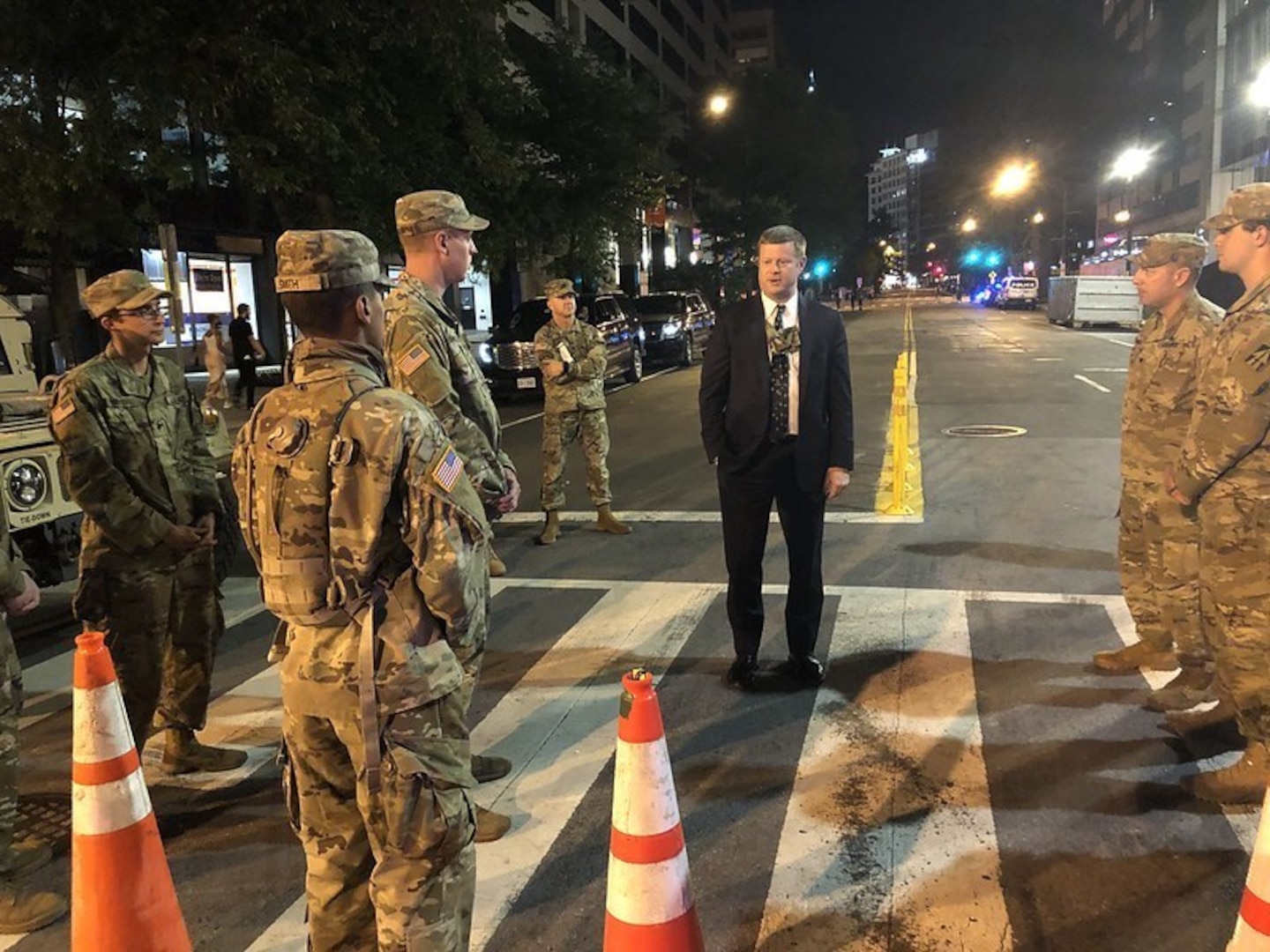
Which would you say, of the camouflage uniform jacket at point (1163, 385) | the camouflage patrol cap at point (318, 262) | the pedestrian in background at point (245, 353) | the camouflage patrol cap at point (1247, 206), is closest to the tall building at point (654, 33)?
the pedestrian in background at point (245, 353)

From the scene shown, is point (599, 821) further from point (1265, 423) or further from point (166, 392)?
point (1265, 423)

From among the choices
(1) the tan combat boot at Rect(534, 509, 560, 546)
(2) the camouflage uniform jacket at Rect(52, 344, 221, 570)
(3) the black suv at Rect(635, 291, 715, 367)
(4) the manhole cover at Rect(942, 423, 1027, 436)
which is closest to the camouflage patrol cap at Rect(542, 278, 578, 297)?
(1) the tan combat boot at Rect(534, 509, 560, 546)

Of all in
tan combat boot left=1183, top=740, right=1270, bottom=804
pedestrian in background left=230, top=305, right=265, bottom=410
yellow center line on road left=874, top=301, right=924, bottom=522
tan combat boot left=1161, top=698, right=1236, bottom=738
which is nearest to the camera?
tan combat boot left=1183, top=740, right=1270, bottom=804

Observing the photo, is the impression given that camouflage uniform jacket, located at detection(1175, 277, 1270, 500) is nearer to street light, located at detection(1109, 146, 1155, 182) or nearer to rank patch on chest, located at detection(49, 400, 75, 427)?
rank patch on chest, located at detection(49, 400, 75, 427)

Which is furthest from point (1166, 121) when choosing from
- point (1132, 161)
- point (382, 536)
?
point (382, 536)

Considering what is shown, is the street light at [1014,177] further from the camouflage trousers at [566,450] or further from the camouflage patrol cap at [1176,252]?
the camouflage patrol cap at [1176,252]

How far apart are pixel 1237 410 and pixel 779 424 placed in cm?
184

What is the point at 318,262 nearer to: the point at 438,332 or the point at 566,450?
the point at 438,332

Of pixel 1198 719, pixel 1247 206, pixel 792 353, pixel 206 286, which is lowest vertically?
pixel 1198 719

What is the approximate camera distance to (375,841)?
7.67ft

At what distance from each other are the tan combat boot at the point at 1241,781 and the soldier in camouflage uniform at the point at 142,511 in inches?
154

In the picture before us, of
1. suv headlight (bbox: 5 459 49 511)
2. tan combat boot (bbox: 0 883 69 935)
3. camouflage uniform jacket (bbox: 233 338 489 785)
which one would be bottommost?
tan combat boot (bbox: 0 883 69 935)

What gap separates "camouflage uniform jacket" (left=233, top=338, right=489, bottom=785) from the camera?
220 cm

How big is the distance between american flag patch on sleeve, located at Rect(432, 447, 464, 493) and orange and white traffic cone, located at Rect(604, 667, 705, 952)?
2.05 ft
